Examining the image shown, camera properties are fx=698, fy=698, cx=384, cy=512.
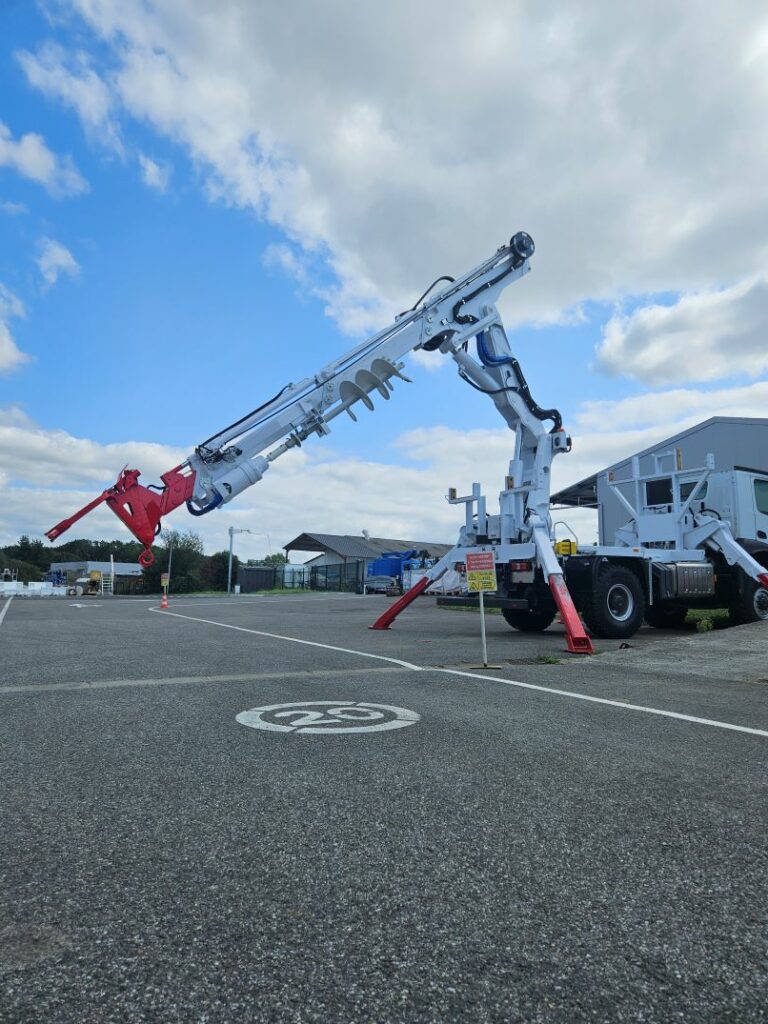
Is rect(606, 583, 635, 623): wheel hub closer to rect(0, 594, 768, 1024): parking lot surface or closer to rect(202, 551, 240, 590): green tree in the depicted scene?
rect(0, 594, 768, 1024): parking lot surface

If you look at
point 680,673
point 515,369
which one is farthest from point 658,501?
point 680,673

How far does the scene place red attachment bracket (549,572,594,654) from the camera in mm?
10295

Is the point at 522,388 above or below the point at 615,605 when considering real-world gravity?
above

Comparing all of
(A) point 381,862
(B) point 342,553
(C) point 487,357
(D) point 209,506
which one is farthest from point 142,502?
(B) point 342,553

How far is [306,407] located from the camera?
1368cm

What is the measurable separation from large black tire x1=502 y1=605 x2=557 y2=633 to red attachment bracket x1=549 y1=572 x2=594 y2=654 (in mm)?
3700

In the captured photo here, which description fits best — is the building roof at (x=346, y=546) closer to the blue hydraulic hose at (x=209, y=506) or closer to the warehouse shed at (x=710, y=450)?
the warehouse shed at (x=710, y=450)

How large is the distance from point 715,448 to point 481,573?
73.2ft

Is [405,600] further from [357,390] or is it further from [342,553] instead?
[342,553]

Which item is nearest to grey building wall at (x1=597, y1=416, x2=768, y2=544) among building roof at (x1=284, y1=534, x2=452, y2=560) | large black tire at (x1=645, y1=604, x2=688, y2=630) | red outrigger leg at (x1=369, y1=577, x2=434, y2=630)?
large black tire at (x1=645, y1=604, x2=688, y2=630)

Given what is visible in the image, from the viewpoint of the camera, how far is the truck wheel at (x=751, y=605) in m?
14.1

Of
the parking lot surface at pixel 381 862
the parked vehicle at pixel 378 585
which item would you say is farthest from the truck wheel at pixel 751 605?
the parked vehicle at pixel 378 585

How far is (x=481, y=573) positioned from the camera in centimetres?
982

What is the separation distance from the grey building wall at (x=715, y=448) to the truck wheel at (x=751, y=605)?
11.0 meters
